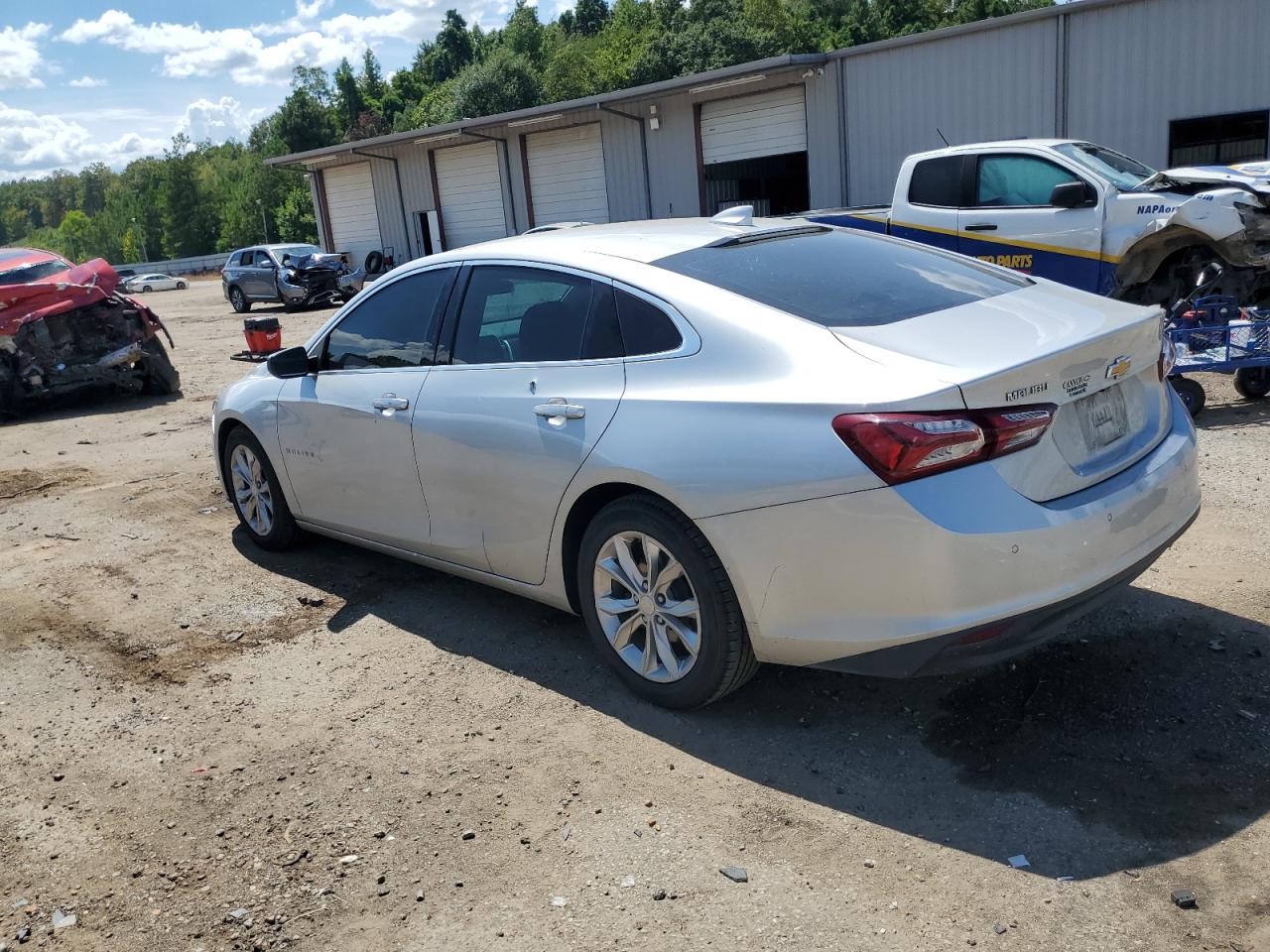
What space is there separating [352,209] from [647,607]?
30.8m

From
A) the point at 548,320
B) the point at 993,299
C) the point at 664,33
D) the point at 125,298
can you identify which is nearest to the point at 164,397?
the point at 125,298

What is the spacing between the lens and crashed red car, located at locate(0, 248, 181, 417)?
38.1ft

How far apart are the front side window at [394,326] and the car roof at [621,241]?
132 millimetres

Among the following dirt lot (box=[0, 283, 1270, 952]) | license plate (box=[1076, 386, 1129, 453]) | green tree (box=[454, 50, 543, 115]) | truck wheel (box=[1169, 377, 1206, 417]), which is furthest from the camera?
green tree (box=[454, 50, 543, 115])

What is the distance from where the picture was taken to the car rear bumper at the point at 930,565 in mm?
3008

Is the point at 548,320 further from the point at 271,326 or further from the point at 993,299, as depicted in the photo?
the point at 271,326

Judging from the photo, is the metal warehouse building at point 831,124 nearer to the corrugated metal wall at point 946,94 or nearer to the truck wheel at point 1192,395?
the corrugated metal wall at point 946,94

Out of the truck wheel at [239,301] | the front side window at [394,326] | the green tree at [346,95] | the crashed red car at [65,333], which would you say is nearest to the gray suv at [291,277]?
the truck wheel at [239,301]

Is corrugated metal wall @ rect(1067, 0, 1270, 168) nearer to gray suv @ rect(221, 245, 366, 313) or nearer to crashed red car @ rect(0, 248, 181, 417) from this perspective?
crashed red car @ rect(0, 248, 181, 417)

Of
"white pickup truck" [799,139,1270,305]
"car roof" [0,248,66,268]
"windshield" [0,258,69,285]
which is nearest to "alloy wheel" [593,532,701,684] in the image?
"white pickup truck" [799,139,1270,305]

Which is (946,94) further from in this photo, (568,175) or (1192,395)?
(1192,395)

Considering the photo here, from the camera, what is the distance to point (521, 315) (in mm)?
4281

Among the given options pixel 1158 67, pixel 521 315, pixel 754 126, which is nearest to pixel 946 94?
pixel 1158 67

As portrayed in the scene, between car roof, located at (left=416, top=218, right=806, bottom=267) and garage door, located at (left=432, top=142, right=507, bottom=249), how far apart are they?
896 inches
